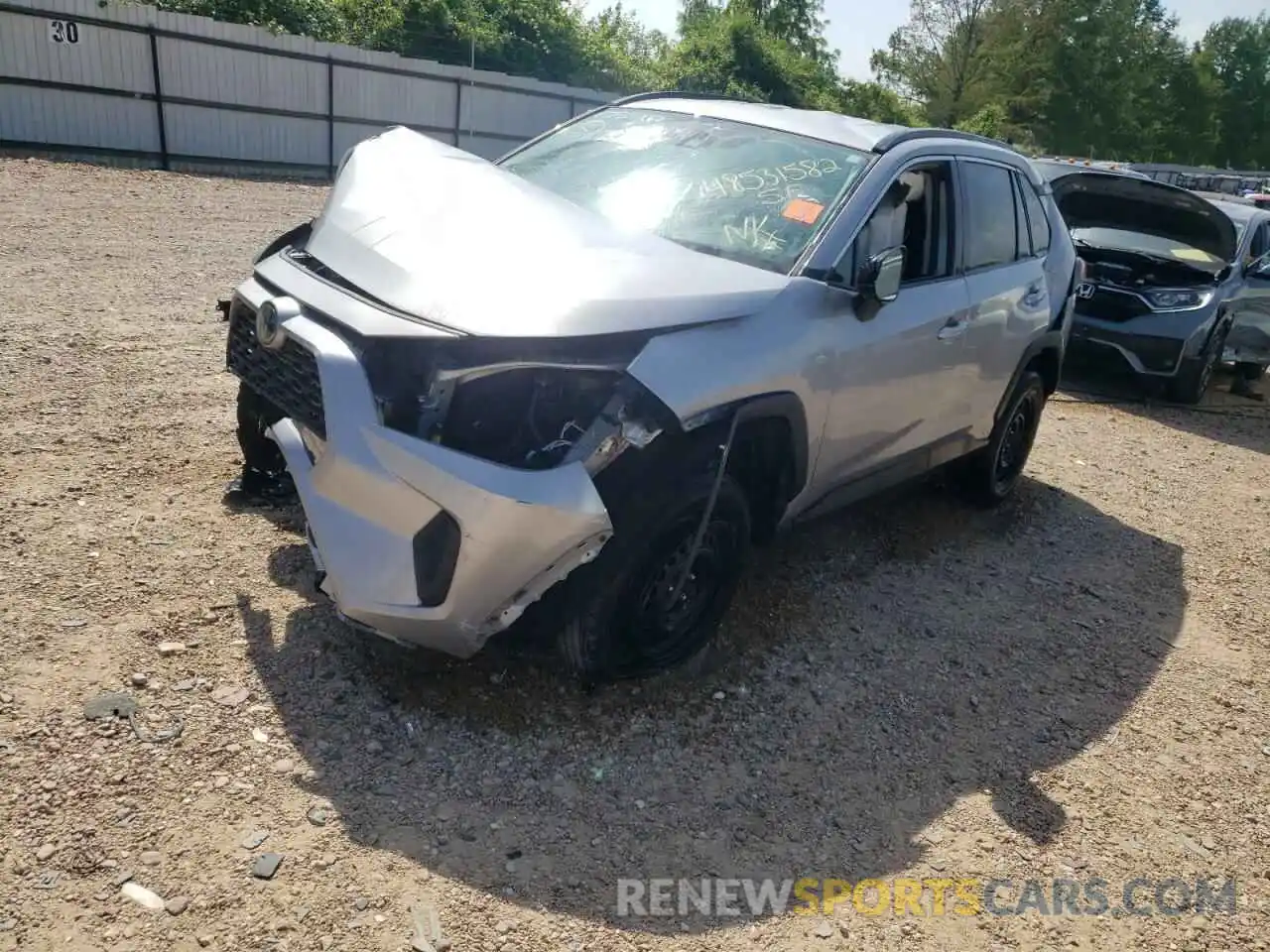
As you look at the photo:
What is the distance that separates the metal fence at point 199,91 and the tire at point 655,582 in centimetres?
1423

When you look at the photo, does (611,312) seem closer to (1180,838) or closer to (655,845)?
(655,845)

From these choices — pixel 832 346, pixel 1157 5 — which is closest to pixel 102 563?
pixel 832 346

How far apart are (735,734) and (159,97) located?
15140 millimetres

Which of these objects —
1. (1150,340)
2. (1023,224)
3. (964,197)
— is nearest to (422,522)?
(964,197)

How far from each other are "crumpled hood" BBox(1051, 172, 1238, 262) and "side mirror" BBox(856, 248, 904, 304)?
23.1 ft

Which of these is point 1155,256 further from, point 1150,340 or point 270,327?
point 270,327

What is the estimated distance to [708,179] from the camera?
4090 millimetres

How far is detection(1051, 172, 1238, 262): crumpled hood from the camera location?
9617mm

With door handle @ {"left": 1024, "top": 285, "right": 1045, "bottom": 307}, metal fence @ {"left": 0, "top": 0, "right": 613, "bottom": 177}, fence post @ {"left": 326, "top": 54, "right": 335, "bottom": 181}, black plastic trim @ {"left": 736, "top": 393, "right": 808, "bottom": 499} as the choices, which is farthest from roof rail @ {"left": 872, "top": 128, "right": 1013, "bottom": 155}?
fence post @ {"left": 326, "top": 54, "right": 335, "bottom": 181}

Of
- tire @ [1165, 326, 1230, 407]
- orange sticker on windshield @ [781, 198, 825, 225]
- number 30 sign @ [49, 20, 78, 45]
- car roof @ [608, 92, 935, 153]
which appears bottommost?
tire @ [1165, 326, 1230, 407]

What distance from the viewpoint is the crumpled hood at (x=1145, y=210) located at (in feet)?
31.6

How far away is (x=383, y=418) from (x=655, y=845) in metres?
1.44

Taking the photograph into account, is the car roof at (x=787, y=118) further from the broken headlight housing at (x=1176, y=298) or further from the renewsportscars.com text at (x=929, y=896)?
the broken headlight housing at (x=1176, y=298)

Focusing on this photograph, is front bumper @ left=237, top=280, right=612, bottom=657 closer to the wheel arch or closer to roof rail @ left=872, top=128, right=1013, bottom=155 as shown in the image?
roof rail @ left=872, top=128, right=1013, bottom=155
